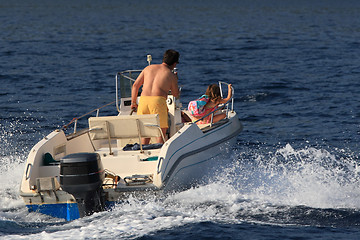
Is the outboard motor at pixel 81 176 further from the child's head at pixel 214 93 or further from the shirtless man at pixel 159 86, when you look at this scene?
the child's head at pixel 214 93

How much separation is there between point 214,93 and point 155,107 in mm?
1163

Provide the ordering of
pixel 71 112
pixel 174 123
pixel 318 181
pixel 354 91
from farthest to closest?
pixel 354 91 → pixel 71 112 → pixel 174 123 → pixel 318 181

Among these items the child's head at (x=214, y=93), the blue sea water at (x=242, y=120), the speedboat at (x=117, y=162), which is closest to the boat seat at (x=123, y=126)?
the speedboat at (x=117, y=162)

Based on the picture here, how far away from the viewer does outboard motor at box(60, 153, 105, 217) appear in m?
7.34

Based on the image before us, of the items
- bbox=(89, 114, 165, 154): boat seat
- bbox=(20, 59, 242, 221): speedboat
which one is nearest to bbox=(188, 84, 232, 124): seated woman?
bbox=(20, 59, 242, 221): speedboat

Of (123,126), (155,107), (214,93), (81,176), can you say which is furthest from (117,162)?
(214,93)

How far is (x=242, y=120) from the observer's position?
15094 millimetres

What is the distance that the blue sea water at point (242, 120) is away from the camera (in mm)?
7434

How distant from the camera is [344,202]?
836 centimetres

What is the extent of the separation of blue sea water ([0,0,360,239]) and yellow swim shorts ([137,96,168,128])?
114cm

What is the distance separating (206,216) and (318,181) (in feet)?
7.60

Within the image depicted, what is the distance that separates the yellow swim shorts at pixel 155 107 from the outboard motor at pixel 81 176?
180 centimetres

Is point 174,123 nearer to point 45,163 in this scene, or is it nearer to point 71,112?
point 45,163

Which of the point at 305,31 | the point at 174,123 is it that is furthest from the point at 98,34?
the point at 174,123
